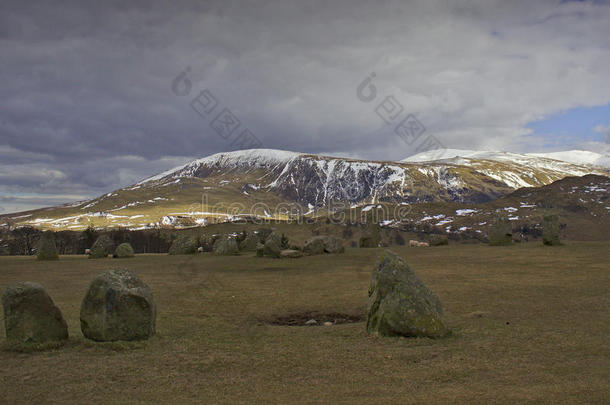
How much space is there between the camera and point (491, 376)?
8.95 m

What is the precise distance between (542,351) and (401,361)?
134 inches

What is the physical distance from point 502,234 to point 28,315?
42.8m

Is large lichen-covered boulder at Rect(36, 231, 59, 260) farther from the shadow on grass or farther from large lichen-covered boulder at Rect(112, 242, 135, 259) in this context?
the shadow on grass

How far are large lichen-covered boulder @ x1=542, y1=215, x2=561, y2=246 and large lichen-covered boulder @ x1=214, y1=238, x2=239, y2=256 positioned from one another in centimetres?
2986

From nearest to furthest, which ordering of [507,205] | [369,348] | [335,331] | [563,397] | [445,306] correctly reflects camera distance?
1. [563,397]
2. [369,348]
3. [335,331]
4. [445,306]
5. [507,205]

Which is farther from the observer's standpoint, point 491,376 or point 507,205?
point 507,205

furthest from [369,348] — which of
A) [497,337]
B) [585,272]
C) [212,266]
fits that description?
[212,266]

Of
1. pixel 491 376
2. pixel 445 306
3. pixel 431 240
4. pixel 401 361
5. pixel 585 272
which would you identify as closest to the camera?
pixel 491 376

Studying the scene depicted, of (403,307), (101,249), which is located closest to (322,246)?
(101,249)

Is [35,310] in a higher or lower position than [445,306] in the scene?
higher

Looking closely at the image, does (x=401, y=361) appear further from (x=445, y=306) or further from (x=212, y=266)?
(x=212, y=266)

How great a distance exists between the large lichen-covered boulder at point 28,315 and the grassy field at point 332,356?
47 cm

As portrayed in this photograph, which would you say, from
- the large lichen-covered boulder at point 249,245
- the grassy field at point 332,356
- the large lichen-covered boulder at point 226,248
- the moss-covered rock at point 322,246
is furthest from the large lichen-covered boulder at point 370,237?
the grassy field at point 332,356

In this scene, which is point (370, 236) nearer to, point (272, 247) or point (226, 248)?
point (272, 247)
